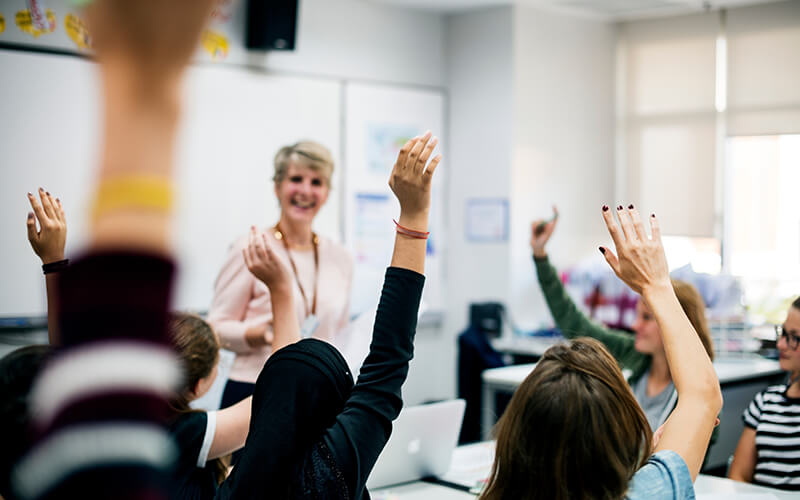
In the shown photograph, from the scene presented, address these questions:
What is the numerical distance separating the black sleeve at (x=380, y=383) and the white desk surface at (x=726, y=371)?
2.89 metres

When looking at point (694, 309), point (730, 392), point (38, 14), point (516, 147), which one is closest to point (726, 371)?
point (730, 392)

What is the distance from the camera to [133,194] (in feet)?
1.06

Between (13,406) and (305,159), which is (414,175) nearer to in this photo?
(13,406)

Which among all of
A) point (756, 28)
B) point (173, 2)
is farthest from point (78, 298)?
point (756, 28)

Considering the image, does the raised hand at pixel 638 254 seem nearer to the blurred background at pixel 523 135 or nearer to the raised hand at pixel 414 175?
the raised hand at pixel 414 175

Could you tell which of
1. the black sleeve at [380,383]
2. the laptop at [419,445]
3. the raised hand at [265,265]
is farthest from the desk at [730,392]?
the black sleeve at [380,383]

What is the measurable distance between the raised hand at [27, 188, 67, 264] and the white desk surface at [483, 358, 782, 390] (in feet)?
8.94

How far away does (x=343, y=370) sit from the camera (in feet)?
3.53

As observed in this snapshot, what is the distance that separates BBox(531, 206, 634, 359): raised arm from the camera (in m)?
3.02

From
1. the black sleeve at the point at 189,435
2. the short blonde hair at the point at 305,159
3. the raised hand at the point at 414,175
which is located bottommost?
the black sleeve at the point at 189,435

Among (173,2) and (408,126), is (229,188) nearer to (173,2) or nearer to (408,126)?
(408,126)

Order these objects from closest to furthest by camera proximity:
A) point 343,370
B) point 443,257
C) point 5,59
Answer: point 343,370
point 5,59
point 443,257

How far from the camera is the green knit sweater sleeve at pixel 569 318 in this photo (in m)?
3.07

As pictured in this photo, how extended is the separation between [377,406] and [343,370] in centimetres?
13
